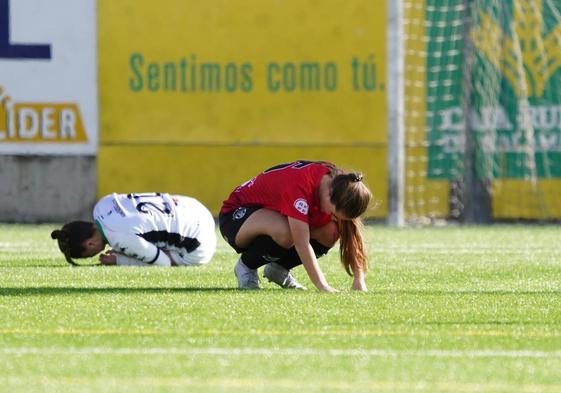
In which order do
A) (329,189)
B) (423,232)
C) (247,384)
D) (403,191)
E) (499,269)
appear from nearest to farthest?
1. (247,384)
2. (329,189)
3. (499,269)
4. (423,232)
5. (403,191)

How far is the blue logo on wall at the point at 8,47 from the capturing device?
584 inches

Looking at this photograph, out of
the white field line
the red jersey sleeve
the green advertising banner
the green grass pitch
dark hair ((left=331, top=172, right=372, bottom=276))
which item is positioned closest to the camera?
the green grass pitch

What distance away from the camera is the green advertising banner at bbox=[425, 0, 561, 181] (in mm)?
14945

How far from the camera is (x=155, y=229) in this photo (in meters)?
9.20

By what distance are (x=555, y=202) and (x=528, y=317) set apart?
29.0 feet

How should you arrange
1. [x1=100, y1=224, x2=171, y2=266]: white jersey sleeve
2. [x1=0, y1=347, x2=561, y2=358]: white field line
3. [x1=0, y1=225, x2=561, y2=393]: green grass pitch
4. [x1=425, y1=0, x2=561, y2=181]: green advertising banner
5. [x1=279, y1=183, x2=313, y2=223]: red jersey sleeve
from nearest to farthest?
[x1=0, y1=225, x2=561, y2=393]: green grass pitch
[x1=0, y1=347, x2=561, y2=358]: white field line
[x1=279, y1=183, x2=313, y2=223]: red jersey sleeve
[x1=100, y1=224, x2=171, y2=266]: white jersey sleeve
[x1=425, y1=0, x2=561, y2=181]: green advertising banner

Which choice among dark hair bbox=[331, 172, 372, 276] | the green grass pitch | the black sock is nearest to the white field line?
the green grass pitch

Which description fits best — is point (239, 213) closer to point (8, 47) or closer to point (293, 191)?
point (293, 191)

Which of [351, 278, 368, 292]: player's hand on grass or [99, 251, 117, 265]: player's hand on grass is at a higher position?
[351, 278, 368, 292]: player's hand on grass

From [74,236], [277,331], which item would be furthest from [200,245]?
[277,331]

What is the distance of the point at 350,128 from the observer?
1491 centimetres

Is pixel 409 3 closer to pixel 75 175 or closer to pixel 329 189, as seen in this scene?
pixel 75 175

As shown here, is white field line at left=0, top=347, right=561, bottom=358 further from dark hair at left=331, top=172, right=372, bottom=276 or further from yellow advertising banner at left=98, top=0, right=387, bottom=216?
yellow advertising banner at left=98, top=0, right=387, bottom=216

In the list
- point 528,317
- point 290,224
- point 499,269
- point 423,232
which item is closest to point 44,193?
point 423,232
